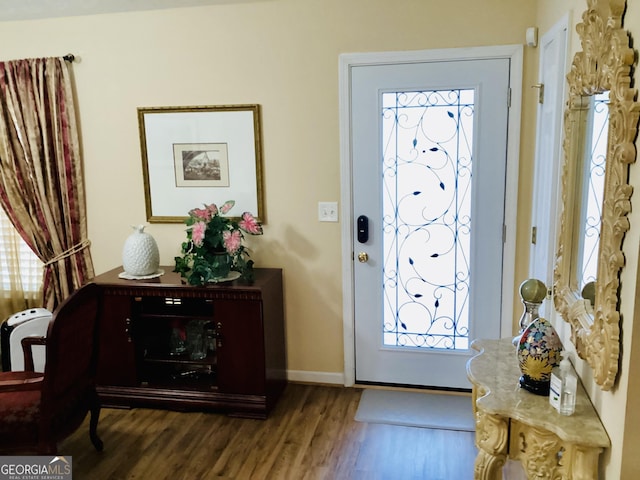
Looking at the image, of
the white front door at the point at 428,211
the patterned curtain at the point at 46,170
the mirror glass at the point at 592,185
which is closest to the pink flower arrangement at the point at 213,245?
the white front door at the point at 428,211

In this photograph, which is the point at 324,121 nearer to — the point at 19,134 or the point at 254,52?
the point at 254,52

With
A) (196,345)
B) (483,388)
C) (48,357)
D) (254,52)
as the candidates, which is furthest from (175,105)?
(483,388)

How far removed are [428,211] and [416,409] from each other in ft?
3.79

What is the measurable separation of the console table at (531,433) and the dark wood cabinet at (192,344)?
142 centimetres

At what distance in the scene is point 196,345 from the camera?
3.21 m

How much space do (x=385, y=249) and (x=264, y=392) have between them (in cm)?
109

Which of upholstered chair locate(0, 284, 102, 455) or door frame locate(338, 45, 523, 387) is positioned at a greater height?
door frame locate(338, 45, 523, 387)

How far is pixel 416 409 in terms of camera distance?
10.1ft

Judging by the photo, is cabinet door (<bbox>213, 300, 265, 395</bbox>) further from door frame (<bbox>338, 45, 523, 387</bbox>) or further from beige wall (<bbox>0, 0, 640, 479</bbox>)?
door frame (<bbox>338, 45, 523, 387</bbox>)

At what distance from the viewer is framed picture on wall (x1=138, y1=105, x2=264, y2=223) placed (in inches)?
128

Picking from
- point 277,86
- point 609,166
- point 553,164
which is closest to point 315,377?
point 277,86

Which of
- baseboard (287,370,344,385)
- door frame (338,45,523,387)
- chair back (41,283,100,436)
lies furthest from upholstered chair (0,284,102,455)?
door frame (338,45,523,387)

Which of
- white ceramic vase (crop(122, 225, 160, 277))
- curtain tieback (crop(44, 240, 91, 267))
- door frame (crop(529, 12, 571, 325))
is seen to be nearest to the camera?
door frame (crop(529, 12, 571, 325))
